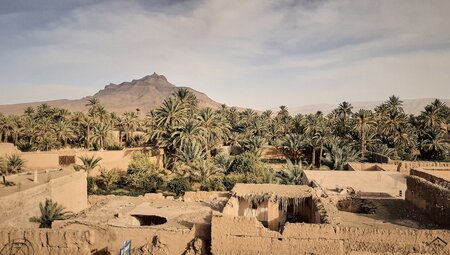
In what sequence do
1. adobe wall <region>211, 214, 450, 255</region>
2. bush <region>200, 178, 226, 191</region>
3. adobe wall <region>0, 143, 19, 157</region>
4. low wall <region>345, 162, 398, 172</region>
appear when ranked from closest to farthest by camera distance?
adobe wall <region>211, 214, 450, 255</region> < bush <region>200, 178, 226, 191</region> < low wall <region>345, 162, 398, 172</region> < adobe wall <region>0, 143, 19, 157</region>

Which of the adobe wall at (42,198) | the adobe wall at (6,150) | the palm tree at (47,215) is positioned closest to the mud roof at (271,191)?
the palm tree at (47,215)

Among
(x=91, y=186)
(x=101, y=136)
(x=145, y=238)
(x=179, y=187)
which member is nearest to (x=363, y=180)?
(x=179, y=187)

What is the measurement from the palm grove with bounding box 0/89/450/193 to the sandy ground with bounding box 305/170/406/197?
5.94 ft

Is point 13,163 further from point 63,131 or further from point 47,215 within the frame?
point 63,131

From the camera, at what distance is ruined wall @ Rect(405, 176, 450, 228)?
14.5 m

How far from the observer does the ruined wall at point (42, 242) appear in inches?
601

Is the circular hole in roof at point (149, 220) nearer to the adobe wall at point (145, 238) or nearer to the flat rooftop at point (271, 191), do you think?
the adobe wall at point (145, 238)

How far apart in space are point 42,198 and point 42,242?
5481 mm

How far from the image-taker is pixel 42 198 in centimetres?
2017

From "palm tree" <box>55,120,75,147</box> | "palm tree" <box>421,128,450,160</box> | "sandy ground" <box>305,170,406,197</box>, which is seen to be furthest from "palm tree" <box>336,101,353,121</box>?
"palm tree" <box>55,120,75,147</box>

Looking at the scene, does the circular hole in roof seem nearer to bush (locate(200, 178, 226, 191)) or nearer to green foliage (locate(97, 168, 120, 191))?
bush (locate(200, 178, 226, 191))

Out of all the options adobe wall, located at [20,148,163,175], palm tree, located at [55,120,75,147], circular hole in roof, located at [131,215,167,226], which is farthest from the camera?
palm tree, located at [55,120,75,147]

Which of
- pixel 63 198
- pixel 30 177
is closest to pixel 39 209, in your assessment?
pixel 63 198

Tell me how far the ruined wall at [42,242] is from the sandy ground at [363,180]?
52.3 feet
